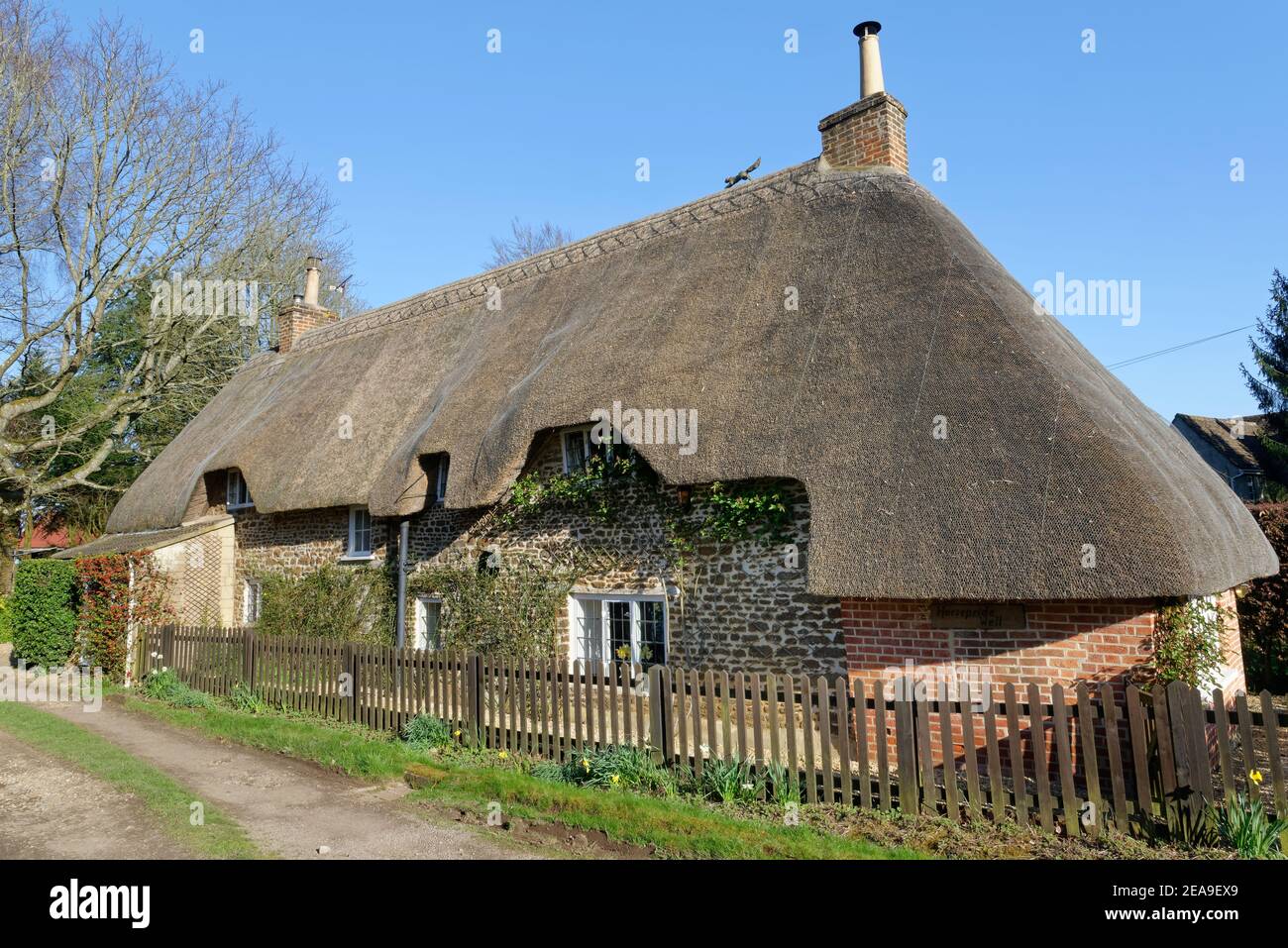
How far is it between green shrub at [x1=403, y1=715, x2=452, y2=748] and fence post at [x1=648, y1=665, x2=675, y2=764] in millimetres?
2847

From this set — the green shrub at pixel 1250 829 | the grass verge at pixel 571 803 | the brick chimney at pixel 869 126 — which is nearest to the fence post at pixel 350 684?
the grass verge at pixel 571 803

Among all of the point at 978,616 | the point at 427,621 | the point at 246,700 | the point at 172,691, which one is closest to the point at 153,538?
the point at 172,691

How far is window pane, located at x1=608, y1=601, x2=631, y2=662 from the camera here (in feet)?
33.5

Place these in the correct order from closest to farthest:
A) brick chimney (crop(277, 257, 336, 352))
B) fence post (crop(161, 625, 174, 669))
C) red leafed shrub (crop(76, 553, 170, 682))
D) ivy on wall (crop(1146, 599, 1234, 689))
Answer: ivy on wall (crop(1146, 599, 1234, 689)) → fence post (crop(161, 625, 174, 669)) → red leafed shrub (crop(76, 553, 170, 682)) → brick chimney (crop(277, 257, 336, 352))

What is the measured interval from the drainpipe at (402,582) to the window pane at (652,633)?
14.7 feet

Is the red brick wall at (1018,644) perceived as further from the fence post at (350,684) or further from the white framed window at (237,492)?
the white framed window at (237,492)

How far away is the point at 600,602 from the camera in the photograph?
34.7 ft

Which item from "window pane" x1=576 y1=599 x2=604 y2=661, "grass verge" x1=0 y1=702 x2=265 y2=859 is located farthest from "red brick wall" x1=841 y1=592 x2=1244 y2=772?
"grass verge" x1=0 y1=702 x2=265 y2=859

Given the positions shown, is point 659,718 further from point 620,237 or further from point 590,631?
point 620,237

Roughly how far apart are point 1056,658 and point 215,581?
15.7 meters

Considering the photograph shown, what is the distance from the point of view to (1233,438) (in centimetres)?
3319

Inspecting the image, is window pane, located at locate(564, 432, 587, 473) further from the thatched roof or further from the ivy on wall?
the ivy on wall

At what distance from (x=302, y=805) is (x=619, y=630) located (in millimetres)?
4358
